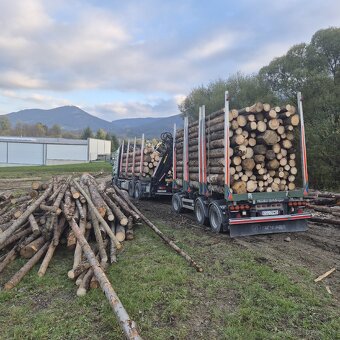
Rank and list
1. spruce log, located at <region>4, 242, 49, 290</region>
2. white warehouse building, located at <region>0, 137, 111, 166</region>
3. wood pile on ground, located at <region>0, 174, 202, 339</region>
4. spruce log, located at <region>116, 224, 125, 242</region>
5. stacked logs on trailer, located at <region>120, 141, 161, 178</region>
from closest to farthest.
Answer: spruce log, located at <region>4, 242, 49, 290</region> < wood pile on ground, located at <region>0, 174, 202, 339</region> < spruce log, located at <region>116, 224, 125, 242</region> < stacked logs on trailer, located at <region>120, 141, 161, 178</region> < white warehouse building, located at <region>0, 137, 111, 166</region>

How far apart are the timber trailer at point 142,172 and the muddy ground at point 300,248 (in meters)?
5.01

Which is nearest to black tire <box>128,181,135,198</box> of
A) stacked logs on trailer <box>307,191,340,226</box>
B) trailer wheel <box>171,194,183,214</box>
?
trailer wheel <box>171,194,183,214</box>

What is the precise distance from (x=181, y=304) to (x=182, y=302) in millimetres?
64

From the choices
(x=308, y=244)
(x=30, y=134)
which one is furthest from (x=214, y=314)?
(x=30, y=134)

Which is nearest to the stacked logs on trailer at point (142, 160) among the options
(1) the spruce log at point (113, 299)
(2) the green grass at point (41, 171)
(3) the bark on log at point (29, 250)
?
(3) the bark on log at point (29, 250)

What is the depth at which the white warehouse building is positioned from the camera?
71000 mm

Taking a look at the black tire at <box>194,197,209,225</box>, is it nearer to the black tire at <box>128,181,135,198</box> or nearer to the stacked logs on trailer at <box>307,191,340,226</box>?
the stacked logs on trailer at <box>307,191,340,226</box>

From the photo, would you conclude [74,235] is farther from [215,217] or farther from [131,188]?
[131,188]

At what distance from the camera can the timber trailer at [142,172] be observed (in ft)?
49.8

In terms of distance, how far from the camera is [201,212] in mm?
10164

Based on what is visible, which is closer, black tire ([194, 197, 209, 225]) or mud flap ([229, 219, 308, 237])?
mud flap ([229, 219, 308, 237])

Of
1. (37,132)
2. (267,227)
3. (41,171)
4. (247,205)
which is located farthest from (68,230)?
(37,132)

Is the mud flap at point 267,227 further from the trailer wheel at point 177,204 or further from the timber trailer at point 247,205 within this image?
the trailer wheel at point 177,204

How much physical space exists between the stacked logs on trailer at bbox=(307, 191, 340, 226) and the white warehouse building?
67200mm
